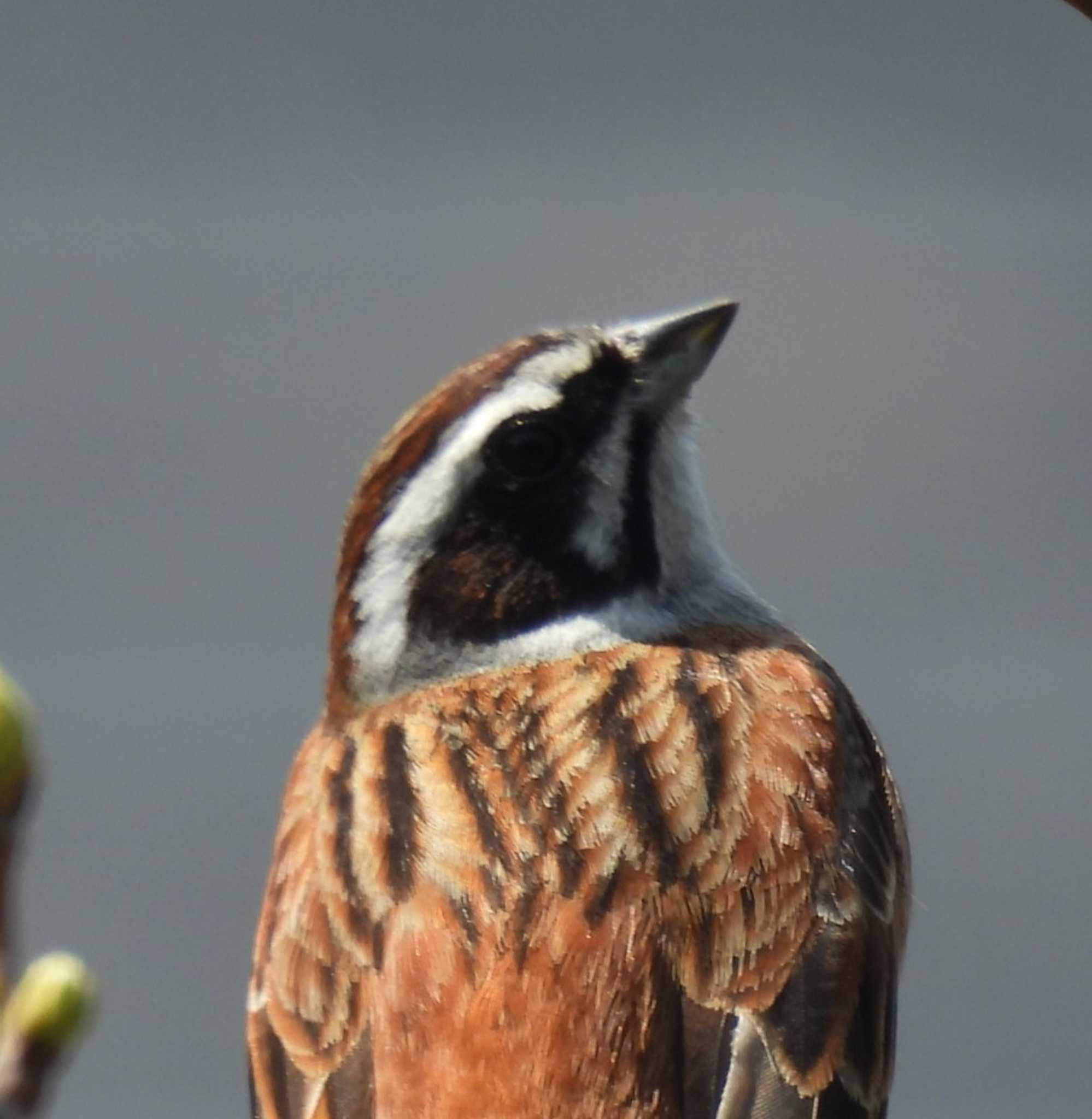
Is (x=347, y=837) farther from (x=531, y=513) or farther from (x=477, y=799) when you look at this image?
(x=531, y=513)

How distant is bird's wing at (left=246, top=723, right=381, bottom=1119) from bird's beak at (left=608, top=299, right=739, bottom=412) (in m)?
0.70

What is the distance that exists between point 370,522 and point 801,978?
37.2 inches

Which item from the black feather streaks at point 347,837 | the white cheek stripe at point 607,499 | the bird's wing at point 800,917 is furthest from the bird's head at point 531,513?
the bird's wing at point 800,917

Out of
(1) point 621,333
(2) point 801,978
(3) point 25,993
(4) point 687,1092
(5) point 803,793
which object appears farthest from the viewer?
(1) point 621,333

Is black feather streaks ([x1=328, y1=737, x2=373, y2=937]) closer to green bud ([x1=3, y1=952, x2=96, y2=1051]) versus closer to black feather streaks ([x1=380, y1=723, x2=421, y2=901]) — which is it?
black feather streaks ([x1=380, y1=723, x2=421, y2=901])

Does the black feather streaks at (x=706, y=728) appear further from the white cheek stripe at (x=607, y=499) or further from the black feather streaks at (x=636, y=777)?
the white cheek stripe at (x=607, y=499)

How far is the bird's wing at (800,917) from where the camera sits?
2035mm

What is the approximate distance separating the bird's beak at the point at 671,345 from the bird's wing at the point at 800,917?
447mm

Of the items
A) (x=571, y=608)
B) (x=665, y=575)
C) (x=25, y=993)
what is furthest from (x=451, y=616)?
(x=25, y=993)

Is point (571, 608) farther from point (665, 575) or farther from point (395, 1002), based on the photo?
point (395, 1002)

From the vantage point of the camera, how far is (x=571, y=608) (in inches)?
104

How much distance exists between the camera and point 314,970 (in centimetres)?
221

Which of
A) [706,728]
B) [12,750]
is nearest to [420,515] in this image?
[706,728]

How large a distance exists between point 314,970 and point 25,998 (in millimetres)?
1060
